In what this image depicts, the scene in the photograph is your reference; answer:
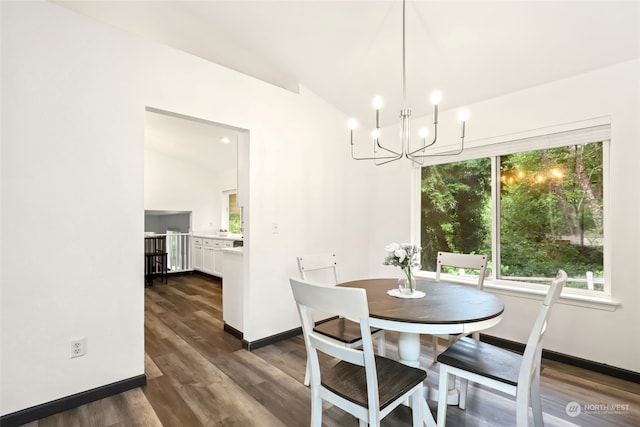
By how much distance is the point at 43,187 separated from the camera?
6.23ft

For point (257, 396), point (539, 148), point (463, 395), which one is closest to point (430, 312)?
point (463, 395)

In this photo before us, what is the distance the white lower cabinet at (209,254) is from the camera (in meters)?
5.80

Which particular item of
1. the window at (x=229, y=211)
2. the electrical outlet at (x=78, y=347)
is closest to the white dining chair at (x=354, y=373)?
the electrical outlet at (x=78, y=347)

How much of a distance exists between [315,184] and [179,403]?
7.57 feet

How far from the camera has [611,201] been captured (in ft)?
7.80

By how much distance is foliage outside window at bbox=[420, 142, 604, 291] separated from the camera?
8.50ft

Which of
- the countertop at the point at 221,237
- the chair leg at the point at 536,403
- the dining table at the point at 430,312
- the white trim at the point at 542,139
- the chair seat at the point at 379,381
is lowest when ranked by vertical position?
the chair leg at the point at 536,403

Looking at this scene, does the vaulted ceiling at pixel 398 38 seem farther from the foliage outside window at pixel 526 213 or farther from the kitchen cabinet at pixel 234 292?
the kitchen cabinet at pixel 234 292

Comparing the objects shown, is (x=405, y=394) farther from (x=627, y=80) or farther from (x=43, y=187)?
(x=627, y=80)

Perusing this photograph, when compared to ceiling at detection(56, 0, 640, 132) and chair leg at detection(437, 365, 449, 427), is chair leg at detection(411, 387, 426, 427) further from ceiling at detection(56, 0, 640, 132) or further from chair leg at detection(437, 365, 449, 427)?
ceiling at detection(56, 0, 640, 132)

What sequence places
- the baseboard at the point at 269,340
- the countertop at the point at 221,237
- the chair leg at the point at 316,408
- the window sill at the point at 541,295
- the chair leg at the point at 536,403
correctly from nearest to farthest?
the chair leg at the point at 316,408
the chair leg at the point at 536,403
the window sill at the point at 541,295
the baseboard at the point at 269,340
the countertop at the point at 221,237

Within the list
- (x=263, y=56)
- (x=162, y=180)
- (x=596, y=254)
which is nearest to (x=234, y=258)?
(x=263, y=56)

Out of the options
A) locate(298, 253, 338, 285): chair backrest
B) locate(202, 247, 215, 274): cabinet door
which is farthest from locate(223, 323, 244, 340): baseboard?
locate(202, 247, 215, 274): cabinet door

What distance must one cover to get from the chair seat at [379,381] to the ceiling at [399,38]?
2.40 m
